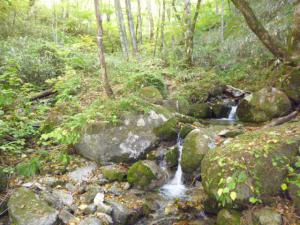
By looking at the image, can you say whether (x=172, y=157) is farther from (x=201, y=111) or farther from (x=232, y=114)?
(x=232, y=114)

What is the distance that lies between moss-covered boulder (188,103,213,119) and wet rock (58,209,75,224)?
528 centimetres

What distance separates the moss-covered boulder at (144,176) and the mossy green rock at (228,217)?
1.74m

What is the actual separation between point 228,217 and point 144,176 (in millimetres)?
2026

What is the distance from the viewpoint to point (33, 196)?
4543 mm

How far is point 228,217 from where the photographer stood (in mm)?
3900

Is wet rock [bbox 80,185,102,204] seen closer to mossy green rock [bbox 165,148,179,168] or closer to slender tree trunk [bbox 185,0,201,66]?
mossy green rock [bbox 165,148,179,168]

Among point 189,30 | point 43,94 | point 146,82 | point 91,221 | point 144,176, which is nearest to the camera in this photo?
point 91,221

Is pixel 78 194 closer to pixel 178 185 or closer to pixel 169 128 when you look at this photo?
pixel 178 185

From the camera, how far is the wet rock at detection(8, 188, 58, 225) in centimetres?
411

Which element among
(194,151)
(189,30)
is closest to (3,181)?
(194,151)

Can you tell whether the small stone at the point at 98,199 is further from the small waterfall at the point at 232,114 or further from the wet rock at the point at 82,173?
the small waterfall at the point at 232,114

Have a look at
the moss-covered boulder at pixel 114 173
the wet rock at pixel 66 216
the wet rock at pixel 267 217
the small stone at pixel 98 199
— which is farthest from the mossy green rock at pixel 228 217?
the wet rock at pixel 66 216

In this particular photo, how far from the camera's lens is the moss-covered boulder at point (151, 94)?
26.3 feet

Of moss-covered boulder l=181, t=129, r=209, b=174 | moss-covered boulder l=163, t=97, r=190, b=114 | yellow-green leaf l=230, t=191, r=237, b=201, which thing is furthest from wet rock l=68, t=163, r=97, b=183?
moss-covered boulder l=163, t=97, r=190, b=114
